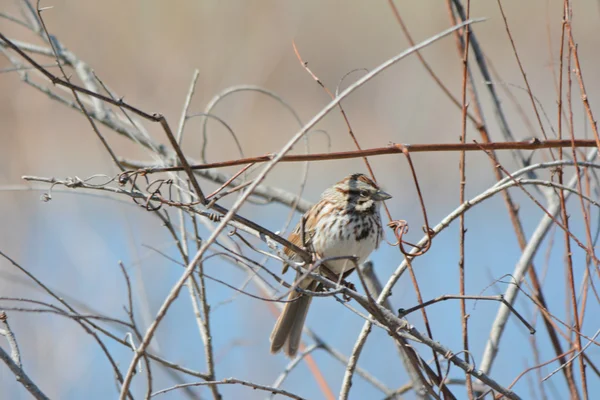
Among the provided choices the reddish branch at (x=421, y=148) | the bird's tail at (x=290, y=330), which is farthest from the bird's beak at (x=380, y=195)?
the reddish branch at (x=421, y=148)

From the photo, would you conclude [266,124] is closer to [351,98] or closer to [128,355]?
[351,98]

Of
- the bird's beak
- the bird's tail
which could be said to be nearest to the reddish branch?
the bird's beak

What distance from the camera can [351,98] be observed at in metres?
9.95

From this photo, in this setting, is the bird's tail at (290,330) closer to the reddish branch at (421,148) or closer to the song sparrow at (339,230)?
the song sparrow at (339,230)

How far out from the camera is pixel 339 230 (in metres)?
3.30

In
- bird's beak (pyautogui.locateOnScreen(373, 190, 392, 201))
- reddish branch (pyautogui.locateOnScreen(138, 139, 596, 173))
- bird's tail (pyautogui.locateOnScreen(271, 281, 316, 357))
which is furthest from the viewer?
bird's tail (pyautogui.locateOnScreen(271, 281, 316, 357))

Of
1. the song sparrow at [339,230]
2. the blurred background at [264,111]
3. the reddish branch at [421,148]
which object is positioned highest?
the blurred background at [264,111]

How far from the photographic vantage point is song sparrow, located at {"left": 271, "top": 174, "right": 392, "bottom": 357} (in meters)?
3.29

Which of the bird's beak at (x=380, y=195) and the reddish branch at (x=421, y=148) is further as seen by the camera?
the bird's beak at (x=380, y=195)

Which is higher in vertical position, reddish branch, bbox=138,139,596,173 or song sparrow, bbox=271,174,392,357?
song sparrow, bbox=271,174,392,357

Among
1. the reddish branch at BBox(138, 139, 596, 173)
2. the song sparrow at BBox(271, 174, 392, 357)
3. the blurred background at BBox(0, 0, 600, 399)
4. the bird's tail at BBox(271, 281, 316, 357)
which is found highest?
the blurred background at BBox(0, 0, 600, 399)

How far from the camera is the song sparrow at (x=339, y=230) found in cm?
329

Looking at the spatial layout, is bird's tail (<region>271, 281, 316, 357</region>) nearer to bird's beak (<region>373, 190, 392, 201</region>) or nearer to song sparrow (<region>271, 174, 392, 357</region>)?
song sparrow (<region>271, 174, 392, 357</region>)

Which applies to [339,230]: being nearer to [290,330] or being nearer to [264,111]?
[290,330]
